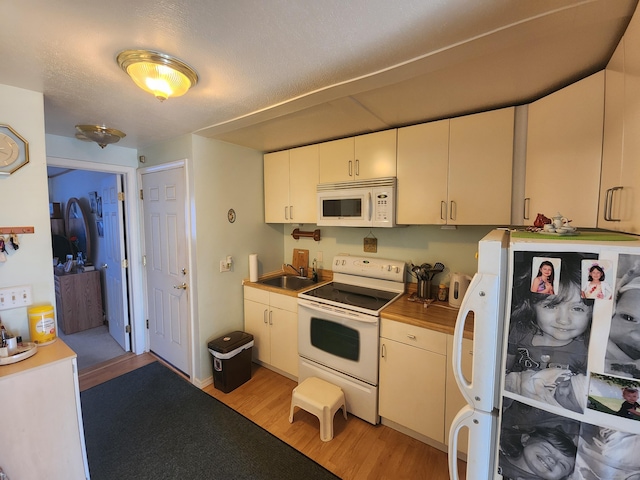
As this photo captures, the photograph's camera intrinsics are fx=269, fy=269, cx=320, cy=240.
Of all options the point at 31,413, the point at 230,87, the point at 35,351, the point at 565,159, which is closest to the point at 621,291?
the point at 565,159


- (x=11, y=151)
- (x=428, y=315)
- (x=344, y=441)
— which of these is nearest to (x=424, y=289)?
(x=428, y=315)

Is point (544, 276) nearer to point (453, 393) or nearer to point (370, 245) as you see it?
point (453, 393)

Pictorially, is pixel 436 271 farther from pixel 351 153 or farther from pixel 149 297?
pixel 149 297

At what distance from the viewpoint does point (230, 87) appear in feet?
5.15

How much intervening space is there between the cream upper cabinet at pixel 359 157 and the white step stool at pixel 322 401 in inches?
68.1

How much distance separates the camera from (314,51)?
4.04 ft

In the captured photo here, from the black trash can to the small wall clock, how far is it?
1848 mm

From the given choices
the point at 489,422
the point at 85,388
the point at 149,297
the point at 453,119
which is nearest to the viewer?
the point at 489,422

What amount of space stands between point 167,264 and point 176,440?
1566 mm

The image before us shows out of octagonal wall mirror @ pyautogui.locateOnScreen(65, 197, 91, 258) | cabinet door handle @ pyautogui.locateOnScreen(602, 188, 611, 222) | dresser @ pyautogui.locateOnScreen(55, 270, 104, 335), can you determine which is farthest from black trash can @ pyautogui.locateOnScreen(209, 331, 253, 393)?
octagonal wall mirror @ pyautogui.locateOnScreen(65, 197, 91, 258)

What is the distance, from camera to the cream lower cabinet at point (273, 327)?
8.31 ft

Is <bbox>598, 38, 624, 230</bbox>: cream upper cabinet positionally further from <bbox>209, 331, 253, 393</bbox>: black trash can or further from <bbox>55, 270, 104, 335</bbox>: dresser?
<bbox>55, 270, 104, 335</bbox>: dresser

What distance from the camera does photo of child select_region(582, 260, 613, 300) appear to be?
2.33ft

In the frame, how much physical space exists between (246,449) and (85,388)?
1.81m
